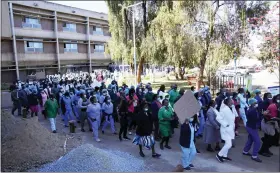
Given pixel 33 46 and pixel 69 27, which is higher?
pixel 69 27

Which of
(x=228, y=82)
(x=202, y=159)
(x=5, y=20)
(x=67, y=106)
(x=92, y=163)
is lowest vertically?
(x=202, y=159)

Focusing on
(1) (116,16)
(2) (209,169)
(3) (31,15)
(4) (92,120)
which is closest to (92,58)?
(3) (31,15)

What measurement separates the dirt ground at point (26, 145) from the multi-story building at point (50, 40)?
17.4 meters

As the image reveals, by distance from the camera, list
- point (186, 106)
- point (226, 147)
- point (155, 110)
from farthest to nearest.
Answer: point (155, 110)
point (226, 147)
point (186, 106)

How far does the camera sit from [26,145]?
6.77m

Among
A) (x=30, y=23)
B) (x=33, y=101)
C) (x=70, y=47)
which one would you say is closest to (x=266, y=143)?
(x=33, y=101)

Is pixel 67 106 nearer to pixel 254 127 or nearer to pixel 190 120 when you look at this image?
pixel 190 120

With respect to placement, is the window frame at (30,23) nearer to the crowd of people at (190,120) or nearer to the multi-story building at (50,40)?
the multi-story building at (50,40)

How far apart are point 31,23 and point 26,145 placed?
23.9m

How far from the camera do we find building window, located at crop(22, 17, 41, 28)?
26.8 meters

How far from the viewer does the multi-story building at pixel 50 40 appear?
84.3ft

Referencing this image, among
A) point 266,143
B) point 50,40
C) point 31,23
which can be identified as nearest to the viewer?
point 266,143

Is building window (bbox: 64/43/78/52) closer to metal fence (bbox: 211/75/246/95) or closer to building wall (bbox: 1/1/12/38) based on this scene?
metal fence (bbox: 211/75/246/95)

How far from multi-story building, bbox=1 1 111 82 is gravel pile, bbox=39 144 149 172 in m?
19.5
